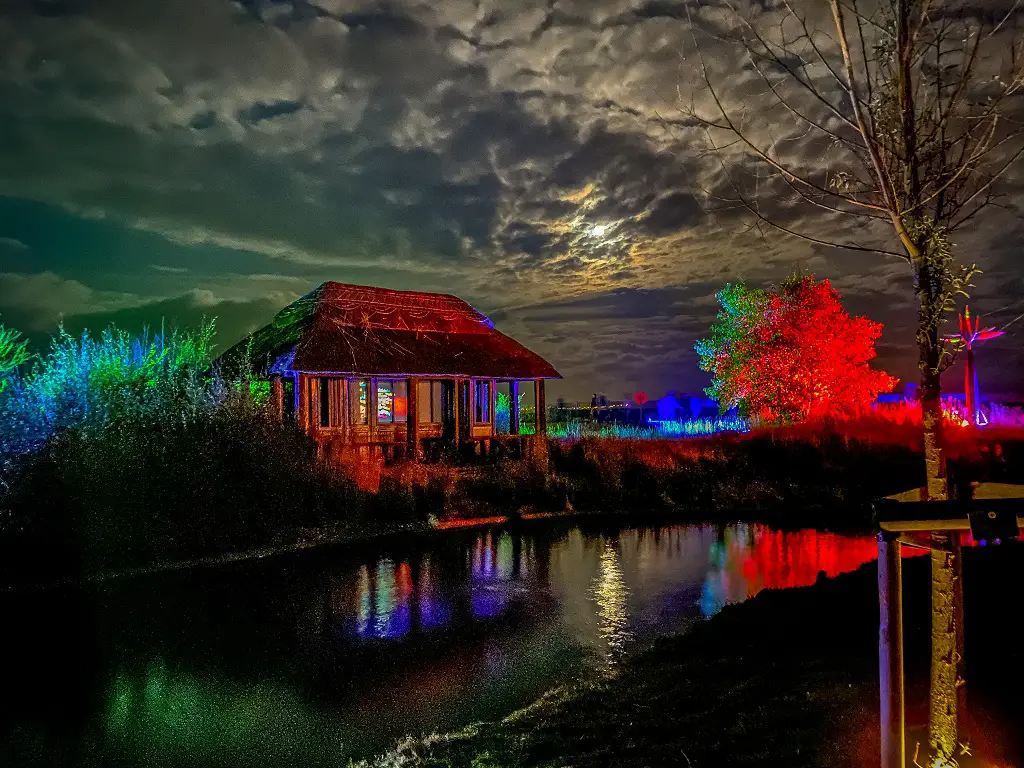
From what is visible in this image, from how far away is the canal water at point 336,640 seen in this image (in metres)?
7.04

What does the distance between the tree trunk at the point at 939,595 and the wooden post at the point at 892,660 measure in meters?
0.35

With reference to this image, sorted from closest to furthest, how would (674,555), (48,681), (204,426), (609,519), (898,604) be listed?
(898,604) < (48,681) < (674,555) < (204,426) < (609,519)

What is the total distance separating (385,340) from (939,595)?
894 inches

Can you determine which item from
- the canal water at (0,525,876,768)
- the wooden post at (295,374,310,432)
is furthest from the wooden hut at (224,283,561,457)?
the canal water at (0,525,876,768)

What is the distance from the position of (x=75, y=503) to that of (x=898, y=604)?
15606mm

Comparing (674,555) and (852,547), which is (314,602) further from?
(852,547)

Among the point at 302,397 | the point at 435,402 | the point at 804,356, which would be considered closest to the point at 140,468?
the point at 302,397

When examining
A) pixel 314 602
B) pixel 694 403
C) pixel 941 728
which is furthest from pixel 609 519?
pixel 694 403

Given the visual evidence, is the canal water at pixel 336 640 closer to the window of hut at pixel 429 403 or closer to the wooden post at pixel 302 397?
the wooden post at pixel 302 397

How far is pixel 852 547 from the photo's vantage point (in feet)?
52.3

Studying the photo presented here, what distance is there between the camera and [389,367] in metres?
23.9

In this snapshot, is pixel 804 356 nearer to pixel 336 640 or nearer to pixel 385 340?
pixel 385 340

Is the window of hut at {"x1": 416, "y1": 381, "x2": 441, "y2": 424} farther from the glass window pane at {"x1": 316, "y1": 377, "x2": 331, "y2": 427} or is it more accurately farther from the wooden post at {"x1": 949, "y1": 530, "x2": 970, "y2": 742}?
the wooden post at {"x1": 949, "y1": 530, "x2": 970, "y2": 742}

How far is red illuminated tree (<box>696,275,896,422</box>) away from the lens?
33.6m
